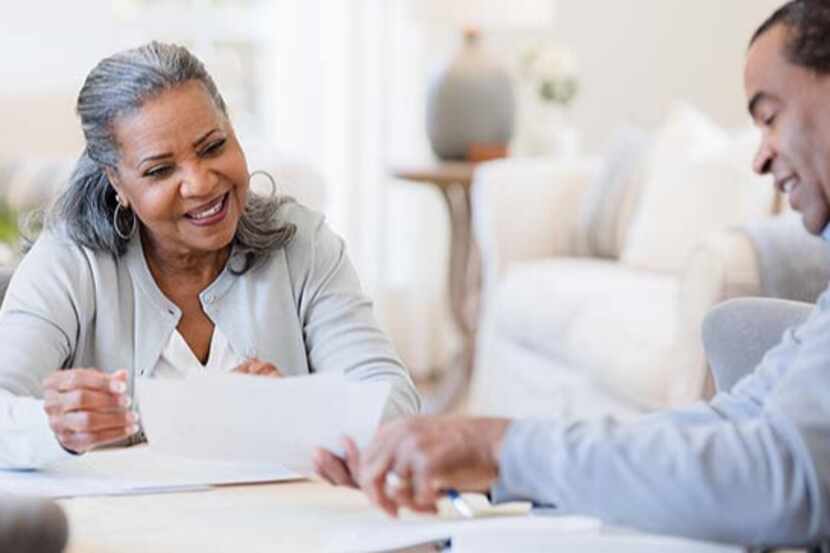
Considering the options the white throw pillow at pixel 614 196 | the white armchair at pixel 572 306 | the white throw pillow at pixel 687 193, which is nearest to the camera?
the white armchair at pixel 572 306

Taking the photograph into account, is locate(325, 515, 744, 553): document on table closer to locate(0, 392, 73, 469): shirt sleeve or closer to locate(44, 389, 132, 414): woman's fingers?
locate(44, 389, 132, 414): woman's fingers

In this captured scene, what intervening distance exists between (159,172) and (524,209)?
243 cm

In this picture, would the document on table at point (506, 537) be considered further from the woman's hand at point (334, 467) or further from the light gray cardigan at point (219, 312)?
the light gray cardigan at point (219, 312)

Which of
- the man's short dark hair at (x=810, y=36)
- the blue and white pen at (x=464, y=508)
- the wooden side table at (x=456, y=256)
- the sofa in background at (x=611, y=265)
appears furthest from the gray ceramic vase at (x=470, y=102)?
the man's short dark hair at (x=810, y=36)

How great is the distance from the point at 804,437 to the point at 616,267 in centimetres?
285

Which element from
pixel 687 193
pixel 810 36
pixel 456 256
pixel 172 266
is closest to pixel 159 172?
pixel 172 266

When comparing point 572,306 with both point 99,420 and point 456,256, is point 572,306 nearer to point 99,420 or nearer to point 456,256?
point 456,256

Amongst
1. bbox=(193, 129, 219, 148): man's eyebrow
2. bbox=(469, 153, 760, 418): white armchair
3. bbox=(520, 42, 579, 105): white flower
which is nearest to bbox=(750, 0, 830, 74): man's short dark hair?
bbox=(193, 129, 219, 148): man's eyebrow

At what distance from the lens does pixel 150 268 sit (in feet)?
6.13

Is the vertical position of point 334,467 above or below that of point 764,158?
below

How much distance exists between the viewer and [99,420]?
1.50 meters

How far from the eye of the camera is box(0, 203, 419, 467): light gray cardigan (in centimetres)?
179

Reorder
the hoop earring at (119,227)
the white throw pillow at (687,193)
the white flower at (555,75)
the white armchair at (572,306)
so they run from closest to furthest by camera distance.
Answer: the hoop earring at (119,227) → the white armchair at (572,306) → the white throw pillow at (687,193) → the white flower at (555,75)

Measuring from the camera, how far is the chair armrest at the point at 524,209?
4117 mm
